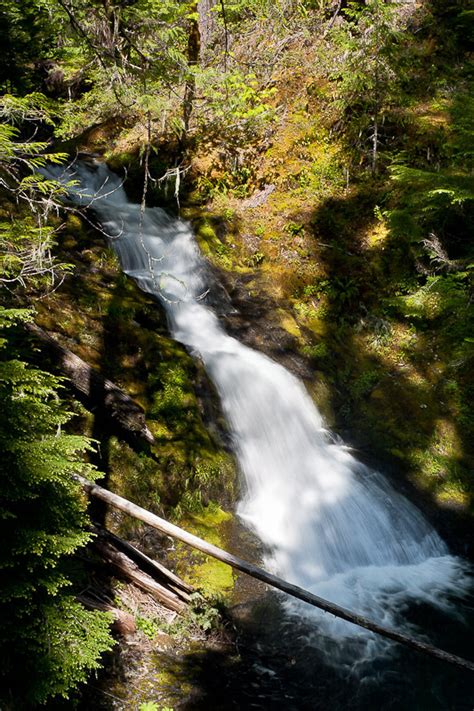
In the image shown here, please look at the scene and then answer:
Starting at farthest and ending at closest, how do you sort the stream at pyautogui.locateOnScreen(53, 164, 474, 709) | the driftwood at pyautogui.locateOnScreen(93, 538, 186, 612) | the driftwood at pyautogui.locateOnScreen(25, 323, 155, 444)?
the driftwood at pyautogui.locateOnScreen(25, 323, 155, 444) → the stream at pyautogui.locateOnScreen(53, 164, 474, 709) → the driftwood at pyautogui.locateOnScreen(93, 538, 186, 612)

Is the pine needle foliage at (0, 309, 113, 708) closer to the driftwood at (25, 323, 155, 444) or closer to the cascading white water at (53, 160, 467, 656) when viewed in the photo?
the driftwood at (25, 323, 155, 444)

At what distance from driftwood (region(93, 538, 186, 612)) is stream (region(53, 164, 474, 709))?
770 mm

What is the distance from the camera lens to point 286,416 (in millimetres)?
9039

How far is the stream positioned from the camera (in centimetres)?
501

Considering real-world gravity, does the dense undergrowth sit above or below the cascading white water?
above

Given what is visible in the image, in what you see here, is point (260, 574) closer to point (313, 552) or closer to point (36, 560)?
point (36, 560)

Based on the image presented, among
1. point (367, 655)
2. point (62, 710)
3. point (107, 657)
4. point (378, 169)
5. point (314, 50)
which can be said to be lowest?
point (367, 655)

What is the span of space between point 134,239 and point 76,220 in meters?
1.58

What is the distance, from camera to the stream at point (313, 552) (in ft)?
16.4

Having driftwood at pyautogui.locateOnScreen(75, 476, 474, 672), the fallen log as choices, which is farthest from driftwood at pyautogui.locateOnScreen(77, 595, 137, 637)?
driftwood at pyautogui.locateOnScreen(75, 476, 474, 672)

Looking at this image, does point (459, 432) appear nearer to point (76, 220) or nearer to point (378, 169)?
point (378, 169)

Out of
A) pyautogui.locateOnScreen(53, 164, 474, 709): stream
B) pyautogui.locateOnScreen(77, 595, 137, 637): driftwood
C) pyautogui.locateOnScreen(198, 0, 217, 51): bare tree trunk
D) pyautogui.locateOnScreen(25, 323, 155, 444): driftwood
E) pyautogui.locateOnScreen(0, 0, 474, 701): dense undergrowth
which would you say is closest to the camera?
pyautogui.locateOnScreen(77, 595, 137, 637): driftwood

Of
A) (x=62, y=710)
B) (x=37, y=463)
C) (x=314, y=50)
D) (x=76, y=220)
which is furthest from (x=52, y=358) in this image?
(x=314, y=50)

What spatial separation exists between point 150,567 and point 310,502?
345 cm
